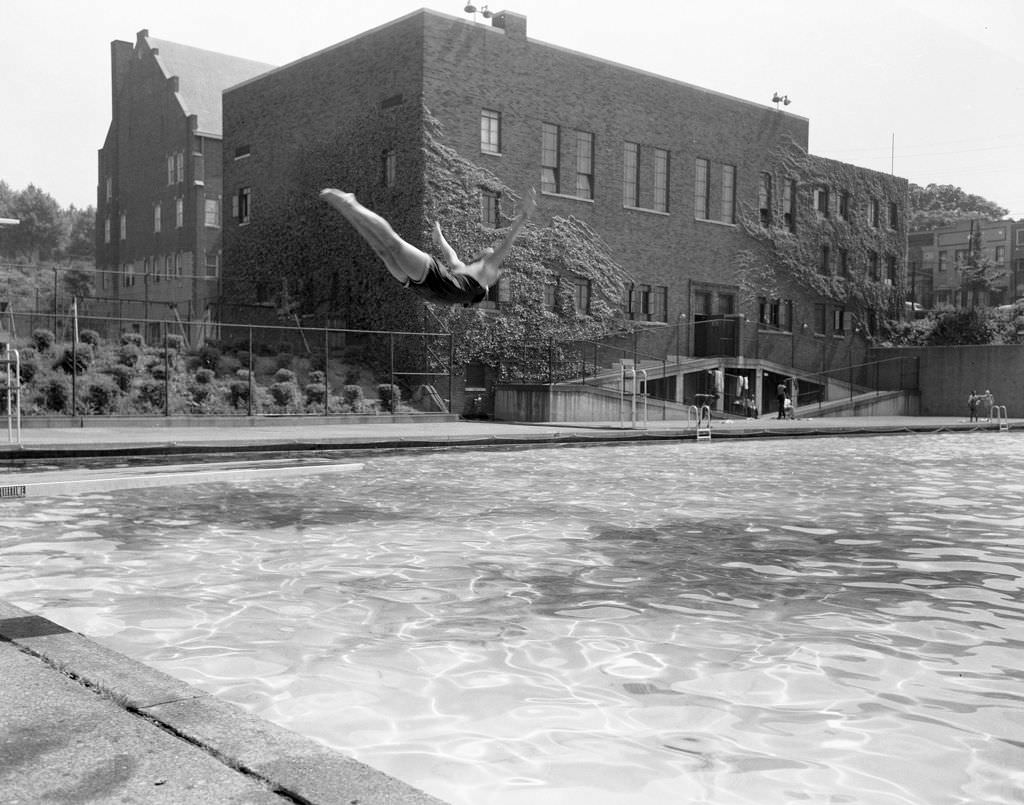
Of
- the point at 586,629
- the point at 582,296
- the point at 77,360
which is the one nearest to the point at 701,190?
the point at 582,296

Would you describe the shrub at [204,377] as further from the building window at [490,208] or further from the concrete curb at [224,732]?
the concrete curb at [224,732]

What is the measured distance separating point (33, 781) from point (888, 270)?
159 ft

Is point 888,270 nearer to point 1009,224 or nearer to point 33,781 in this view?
point 1009,224

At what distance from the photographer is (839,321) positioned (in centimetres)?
4431

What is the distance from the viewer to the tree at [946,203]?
108 m

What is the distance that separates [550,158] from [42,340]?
17512 mm

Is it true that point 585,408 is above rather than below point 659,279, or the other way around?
below

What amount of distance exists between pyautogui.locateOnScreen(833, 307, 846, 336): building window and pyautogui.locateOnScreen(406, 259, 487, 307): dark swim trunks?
1441 inches

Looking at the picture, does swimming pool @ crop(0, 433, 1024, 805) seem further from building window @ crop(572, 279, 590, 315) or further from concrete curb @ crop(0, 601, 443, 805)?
building window @ crop(572, 279, 590, 315)

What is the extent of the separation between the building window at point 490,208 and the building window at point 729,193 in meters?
11.3

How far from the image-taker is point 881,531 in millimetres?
9133

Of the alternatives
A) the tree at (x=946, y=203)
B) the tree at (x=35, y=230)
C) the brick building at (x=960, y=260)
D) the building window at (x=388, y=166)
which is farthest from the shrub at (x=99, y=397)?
the tree at (x=946, y=203)

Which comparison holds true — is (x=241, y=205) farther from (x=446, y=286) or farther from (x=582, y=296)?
(x=446, y=286)

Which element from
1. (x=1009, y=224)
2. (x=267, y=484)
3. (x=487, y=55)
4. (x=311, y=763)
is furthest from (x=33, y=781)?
(x=1009, y=224)
